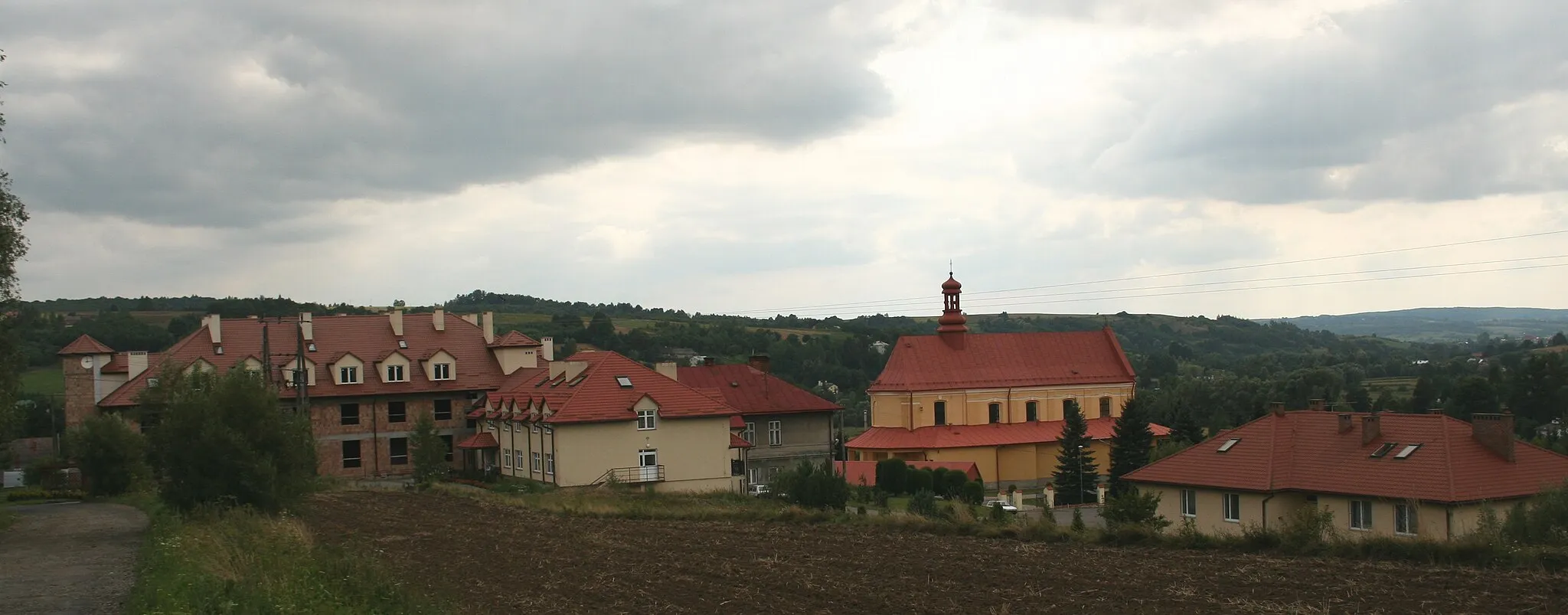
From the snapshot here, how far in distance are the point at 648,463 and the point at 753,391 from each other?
560 inches

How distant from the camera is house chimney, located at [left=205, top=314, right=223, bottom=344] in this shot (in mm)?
58531

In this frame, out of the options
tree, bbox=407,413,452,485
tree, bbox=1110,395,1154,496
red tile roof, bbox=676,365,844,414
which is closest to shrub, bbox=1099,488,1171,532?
tree, bbox=407,413,452,485

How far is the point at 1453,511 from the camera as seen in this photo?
32.8 metres

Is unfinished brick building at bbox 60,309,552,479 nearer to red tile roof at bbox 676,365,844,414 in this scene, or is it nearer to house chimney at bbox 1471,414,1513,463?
red tile roof at bbox 676,365,844,414

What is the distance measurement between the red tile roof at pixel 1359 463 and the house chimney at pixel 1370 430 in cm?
13

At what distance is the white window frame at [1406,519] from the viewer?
109ft

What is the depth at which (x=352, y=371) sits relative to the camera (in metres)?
57.5

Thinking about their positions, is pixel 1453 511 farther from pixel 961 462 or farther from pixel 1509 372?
pixel 1509 372

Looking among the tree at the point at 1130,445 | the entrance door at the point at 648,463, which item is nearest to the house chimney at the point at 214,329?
the entrance door at the point at 648,463

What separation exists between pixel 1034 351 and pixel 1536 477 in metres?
46.1

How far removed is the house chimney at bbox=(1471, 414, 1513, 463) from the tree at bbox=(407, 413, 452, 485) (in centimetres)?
3349

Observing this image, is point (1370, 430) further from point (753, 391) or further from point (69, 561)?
point (69, 561)

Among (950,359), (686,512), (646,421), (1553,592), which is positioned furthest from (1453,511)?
(950,359)

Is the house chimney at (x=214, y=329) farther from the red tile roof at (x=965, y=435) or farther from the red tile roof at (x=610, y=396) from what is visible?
the red tile roof at (x=965, y=435)
